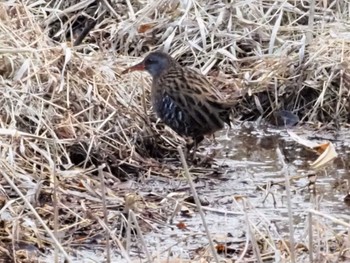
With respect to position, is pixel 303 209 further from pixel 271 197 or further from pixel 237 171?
pixel 237 171

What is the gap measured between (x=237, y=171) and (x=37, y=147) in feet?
3.91

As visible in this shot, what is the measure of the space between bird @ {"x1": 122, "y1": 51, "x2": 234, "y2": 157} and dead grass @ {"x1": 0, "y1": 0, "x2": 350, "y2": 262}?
14 cm

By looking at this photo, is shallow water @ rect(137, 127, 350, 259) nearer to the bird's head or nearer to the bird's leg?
the bird's leg

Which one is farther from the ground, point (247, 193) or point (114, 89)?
point (114, 89)

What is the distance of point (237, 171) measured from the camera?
254 inches

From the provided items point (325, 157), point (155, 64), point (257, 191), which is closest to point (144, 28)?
point (155, 64)

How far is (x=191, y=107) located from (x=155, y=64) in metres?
0.61

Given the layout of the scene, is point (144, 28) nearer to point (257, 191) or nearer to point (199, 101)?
point (199, 101)

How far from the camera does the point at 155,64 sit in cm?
713

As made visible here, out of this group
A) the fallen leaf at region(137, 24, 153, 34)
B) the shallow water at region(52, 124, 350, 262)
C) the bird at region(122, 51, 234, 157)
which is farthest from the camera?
the fallen leaf at region(137, 24, 153, 34)

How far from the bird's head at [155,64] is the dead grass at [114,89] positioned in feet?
0.35

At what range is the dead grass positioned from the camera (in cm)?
526

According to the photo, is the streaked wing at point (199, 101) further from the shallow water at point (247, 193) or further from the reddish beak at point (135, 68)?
the reddish beak at point (135, 68)

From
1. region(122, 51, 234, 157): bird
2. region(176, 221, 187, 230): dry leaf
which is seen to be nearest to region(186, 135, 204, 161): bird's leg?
region(122, 51, 234, 157): bird
